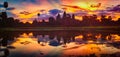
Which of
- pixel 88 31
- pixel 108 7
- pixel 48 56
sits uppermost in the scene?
pixel 108 7

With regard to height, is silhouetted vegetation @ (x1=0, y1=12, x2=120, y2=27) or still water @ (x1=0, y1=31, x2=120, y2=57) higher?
silhouetted vegetation @ (x1=0, y1=12, x2=120, y2=27)

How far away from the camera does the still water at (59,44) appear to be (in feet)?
13.4

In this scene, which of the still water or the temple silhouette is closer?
the still water

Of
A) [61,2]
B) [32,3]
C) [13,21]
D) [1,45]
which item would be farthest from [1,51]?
[61,2]

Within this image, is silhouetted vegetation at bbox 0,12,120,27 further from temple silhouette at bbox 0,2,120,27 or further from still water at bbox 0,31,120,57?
still water at bbox 0,31,120,57

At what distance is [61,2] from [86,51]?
0.74 metres

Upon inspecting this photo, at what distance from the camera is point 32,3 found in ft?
14.0

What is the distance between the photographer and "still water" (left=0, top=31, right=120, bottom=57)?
13.4ft

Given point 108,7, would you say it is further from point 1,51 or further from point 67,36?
point 1,51

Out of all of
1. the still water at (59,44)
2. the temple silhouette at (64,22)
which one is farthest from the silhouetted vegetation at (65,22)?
the still water at (59,44)

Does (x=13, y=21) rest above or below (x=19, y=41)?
above

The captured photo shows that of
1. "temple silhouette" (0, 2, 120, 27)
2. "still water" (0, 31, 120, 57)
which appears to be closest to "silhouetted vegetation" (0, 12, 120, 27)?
"temple silhouette" (0, 2, 120, 27)

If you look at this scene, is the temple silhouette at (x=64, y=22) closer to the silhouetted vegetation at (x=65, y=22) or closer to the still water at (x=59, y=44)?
the silhouetted vegetation at (x=65, y=22)

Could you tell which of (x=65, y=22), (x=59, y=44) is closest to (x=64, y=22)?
(x=65, y=22)
